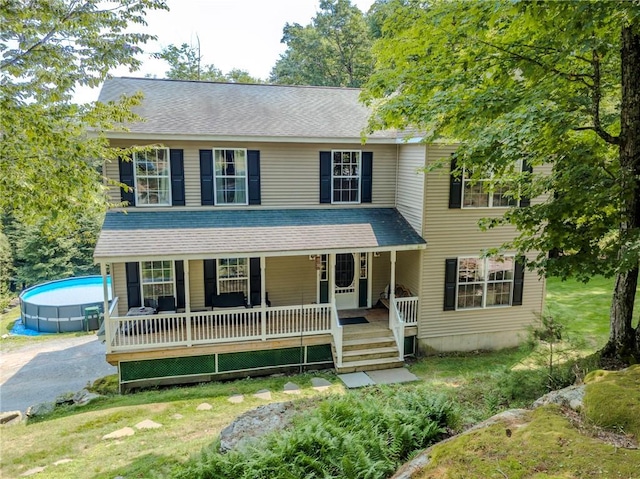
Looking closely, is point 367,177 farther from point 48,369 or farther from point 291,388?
point 48,369

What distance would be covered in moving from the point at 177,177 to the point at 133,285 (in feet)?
10.3

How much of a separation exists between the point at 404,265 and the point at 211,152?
6551 mm

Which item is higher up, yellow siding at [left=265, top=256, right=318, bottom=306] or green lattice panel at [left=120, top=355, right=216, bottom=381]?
yellow siding at [left=265, top=256, right=318, bottom=306]

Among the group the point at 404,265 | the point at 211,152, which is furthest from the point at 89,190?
the point at 404,265

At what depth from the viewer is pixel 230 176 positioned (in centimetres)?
1207

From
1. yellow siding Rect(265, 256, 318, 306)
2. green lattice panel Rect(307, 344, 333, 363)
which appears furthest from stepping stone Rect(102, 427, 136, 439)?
yellow siding Rect(265, 256, 318, 306)

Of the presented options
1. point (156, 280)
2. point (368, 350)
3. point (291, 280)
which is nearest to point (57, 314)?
point (156, 280)

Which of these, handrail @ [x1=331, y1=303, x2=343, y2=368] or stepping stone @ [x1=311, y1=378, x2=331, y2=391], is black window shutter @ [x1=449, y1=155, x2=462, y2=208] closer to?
handrail @ [x1=331, y1=303, x2=343, y2=368]

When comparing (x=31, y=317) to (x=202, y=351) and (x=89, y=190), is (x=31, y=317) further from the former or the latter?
(x=89, y=190)

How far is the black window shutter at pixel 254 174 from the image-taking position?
1202 cm

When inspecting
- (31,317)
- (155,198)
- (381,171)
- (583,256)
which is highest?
(381,171)

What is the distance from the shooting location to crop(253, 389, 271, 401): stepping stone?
9375 mm

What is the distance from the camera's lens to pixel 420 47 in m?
7.27

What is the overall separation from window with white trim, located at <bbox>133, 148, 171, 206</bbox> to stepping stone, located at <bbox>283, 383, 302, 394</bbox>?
19.1ft
